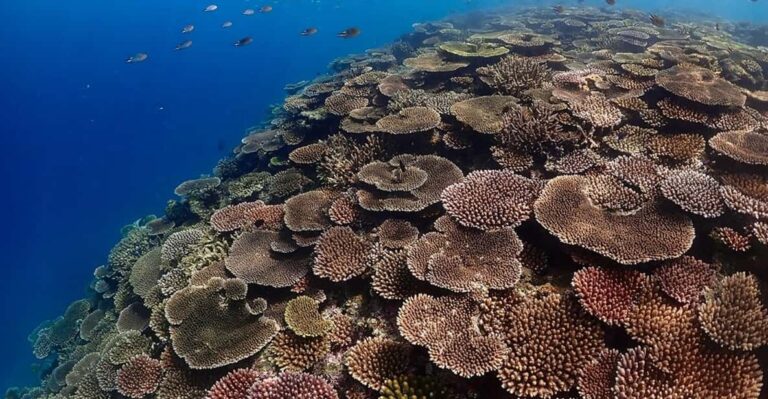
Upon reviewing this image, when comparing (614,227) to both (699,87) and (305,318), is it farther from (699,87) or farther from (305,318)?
(699,87)

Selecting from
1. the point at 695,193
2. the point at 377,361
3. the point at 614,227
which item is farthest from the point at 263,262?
the point at 695,193

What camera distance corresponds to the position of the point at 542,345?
377cm

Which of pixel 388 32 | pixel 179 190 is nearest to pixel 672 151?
pixel 179 190

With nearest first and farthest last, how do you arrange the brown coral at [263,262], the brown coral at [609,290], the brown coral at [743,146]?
the brown coral at [609,290]
the brown coral at [743,146]
the brown coral at [263,262]

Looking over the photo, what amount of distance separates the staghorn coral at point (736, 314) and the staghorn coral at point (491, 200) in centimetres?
196

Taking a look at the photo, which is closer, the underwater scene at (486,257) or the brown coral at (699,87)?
the underwater scene at (486,257)

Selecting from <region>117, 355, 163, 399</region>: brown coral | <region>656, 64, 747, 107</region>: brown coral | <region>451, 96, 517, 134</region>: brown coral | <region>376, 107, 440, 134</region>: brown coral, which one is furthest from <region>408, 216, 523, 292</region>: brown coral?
<region>656, 64, 747, 107</region>: brown coral

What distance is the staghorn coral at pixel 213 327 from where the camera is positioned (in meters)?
5.05

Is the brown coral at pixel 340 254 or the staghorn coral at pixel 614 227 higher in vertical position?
the staghorn coral at pixel 614 227

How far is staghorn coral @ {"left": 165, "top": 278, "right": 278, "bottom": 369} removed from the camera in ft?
16.6

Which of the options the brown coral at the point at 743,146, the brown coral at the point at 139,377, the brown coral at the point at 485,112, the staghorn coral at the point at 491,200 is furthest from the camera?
the brown coral at the point at 485,112

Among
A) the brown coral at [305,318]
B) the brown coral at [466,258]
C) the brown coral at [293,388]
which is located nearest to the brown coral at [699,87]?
the brown coral at [466,258]

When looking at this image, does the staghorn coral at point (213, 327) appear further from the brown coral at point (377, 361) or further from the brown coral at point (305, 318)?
the brown coral at point (377, 361)

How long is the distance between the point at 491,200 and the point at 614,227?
1.44m
